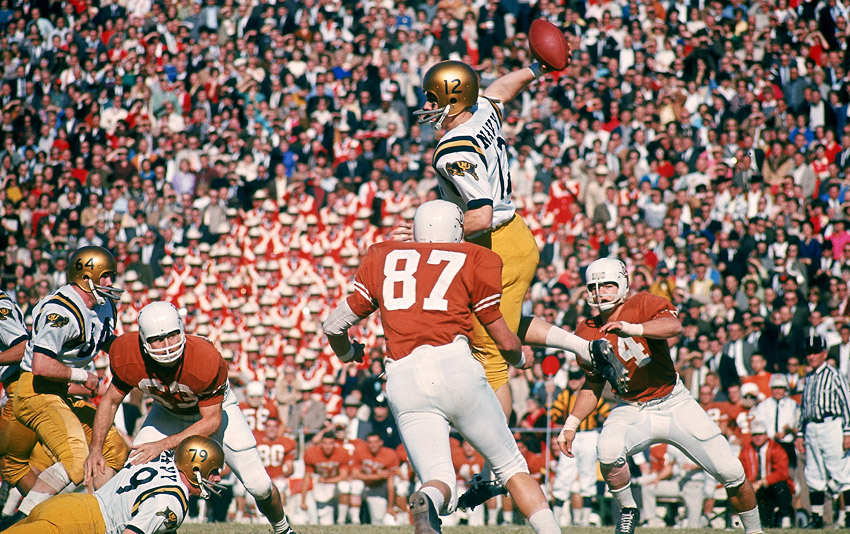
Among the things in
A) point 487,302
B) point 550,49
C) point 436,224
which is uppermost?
point 550,49

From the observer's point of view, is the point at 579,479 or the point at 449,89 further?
the point at 579,479

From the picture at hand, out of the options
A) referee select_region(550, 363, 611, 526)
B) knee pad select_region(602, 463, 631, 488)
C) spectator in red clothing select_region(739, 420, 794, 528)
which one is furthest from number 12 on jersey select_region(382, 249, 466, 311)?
spectator in red clothing select_region(739, 420, 794, 528)

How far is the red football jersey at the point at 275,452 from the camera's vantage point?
11219mm

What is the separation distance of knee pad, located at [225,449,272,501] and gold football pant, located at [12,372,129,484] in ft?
3.33

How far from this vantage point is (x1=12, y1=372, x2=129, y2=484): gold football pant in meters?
7.08

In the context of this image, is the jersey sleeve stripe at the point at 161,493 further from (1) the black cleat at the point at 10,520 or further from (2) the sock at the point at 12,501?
(2) the sock at the point at 12,501

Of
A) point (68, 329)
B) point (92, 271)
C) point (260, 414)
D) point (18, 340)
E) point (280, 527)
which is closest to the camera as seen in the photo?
point (280, 527)

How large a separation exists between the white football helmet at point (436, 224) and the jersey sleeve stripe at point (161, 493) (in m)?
1.80

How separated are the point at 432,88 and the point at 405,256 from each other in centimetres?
157

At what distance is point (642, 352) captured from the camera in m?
6.84

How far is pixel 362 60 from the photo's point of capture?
1692 centimetres

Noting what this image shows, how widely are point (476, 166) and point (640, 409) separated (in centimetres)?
212

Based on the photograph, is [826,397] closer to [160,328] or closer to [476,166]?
[476,166]

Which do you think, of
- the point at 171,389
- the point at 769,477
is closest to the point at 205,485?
the point at 171,389
